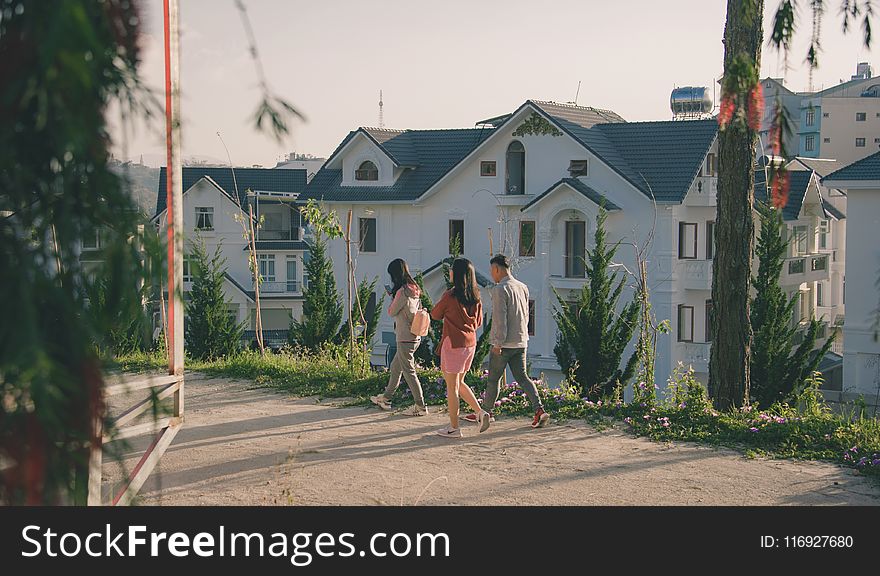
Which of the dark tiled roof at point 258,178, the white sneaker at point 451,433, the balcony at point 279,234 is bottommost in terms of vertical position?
the white sneaker at point 451,433

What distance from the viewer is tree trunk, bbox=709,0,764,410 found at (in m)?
10.3

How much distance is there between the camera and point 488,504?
7266 mm

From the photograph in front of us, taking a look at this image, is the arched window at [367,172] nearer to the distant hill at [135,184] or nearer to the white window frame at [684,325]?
the white window frame at [684,325]

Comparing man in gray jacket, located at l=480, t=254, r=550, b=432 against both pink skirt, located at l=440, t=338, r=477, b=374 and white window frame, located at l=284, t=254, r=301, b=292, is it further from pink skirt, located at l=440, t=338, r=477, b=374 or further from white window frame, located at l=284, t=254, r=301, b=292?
white window frame, located at l=284, t=254, r=301, b=292

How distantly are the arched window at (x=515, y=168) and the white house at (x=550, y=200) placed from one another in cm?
4

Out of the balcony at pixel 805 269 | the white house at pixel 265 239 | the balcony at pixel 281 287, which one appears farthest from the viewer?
the balcony at pixel 281 287

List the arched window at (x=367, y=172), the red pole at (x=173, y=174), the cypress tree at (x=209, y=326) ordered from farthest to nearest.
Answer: the arched window at (x=367, y=172)
the cypress tree at (x=209, y=326)
the red pole at (x=173, y=174)

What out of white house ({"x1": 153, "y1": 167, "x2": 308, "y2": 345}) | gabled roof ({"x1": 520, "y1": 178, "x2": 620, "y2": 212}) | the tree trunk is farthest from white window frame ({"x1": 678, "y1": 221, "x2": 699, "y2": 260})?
white house ({"x1": 153, "y1": 167, "x2": 308, "y2": 345})

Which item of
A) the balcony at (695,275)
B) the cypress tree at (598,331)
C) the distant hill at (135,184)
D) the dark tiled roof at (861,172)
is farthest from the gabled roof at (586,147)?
the distant hill at (135,184)

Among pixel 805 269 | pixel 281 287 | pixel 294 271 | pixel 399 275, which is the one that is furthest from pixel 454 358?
pixel 294 271

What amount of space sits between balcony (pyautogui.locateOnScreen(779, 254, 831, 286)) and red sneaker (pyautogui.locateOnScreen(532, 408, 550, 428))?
2878 cm

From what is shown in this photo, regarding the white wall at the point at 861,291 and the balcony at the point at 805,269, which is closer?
the white wall at the point at 861,291

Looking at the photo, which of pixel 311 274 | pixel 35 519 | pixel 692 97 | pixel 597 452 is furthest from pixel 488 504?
pixel 692 97

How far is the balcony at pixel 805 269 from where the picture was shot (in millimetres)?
37156
